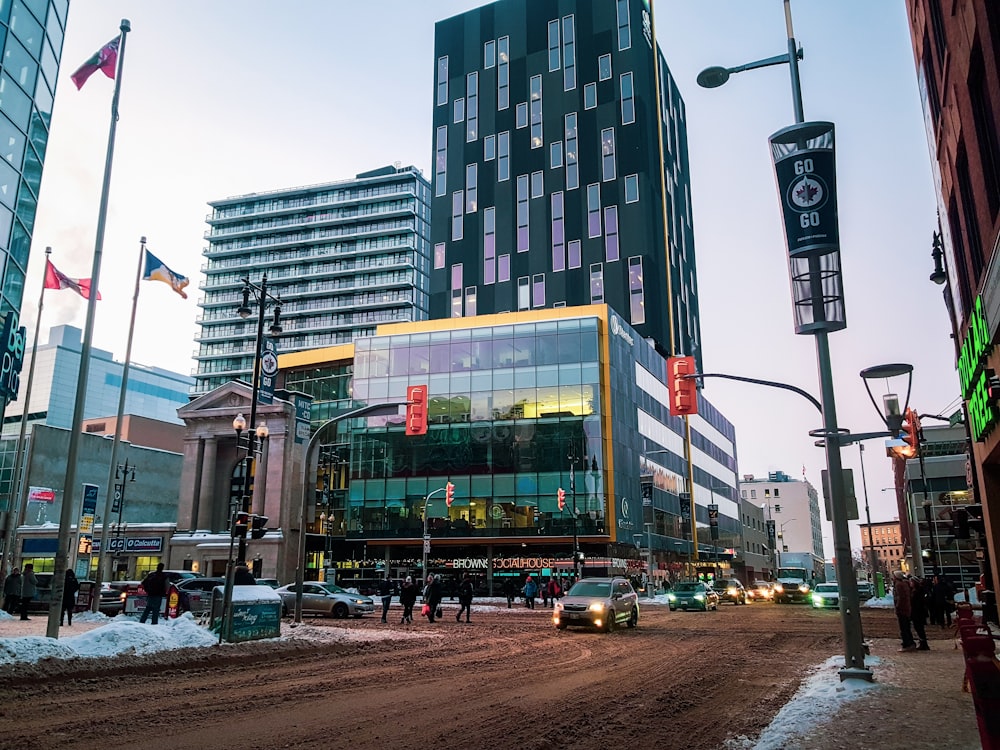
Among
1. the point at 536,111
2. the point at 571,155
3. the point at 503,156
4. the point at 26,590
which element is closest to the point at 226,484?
the point at 26,590

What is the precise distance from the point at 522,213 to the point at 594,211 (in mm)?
8098

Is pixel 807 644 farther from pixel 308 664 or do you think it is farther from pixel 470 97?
pixel 470 97

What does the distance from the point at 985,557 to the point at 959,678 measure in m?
11.9

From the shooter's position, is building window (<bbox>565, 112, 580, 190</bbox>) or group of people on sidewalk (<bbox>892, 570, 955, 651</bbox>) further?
building window (<bbox>565, 112, 580, 190</bbox>)

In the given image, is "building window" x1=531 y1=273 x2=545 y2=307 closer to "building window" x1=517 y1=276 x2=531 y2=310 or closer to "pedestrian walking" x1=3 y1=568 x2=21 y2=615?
"building window" x1=517 y1=276 x2=531 y2=310

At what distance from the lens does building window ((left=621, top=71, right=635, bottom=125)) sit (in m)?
82.9

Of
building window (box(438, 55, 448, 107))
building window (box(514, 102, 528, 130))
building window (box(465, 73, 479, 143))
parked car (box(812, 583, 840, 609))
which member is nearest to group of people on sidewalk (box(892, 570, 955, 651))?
parked car (box(812, 583, 840, 609))

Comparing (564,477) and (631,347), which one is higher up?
(631,347)

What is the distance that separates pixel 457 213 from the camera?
8794 centimetres

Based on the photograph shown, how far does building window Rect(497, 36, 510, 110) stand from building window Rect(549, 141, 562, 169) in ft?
26.6

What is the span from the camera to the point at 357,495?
65.8 m

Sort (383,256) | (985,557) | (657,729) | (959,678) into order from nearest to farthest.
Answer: (657,729), (959,678), (985,557), (383,256)

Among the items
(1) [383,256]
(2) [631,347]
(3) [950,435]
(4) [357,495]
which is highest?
(1) [383,256]

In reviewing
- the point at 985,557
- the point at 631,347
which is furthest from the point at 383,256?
the point at 985,557
